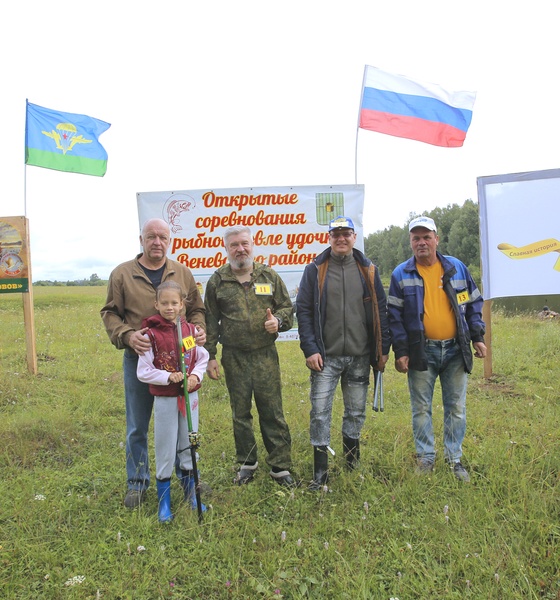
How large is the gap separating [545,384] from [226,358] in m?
4.83

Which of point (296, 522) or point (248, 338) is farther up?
point (248, 338)

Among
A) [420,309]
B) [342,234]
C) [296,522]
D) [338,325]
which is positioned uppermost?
[342,234]

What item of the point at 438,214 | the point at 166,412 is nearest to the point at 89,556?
the point at 166,412

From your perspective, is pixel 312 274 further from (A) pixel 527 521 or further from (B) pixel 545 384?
(B) pixel 545 384

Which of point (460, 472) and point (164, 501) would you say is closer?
point (164, 501)

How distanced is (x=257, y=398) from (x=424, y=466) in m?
1.46

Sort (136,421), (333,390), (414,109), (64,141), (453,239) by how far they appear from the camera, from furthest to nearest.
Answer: (453,239) < (64,141) < (414,109) < (333,390) < (136,421)

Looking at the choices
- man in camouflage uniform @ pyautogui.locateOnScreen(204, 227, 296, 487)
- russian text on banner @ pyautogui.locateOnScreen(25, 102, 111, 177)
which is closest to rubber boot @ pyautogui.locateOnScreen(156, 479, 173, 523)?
man in camouflage uniform @ pyautogui.locateOnScreen(204, 227, 296, 487)

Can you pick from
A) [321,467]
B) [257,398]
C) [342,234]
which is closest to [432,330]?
[342,234]

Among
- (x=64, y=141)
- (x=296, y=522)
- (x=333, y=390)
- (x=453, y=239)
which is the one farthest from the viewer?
(x=453, y=239)

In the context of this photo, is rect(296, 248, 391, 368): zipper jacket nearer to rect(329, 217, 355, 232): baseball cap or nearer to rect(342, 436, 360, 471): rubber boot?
rect(329, 217, 355, 232): baseball cap

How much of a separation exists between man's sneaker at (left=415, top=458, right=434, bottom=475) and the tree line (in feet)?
115

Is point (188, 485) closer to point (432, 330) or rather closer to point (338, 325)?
point (338, 325)

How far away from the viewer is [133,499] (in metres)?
3.29
